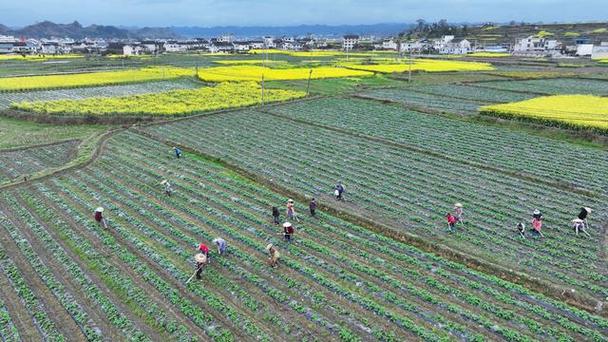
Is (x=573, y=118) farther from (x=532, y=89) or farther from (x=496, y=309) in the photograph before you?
(x=496, y=309)

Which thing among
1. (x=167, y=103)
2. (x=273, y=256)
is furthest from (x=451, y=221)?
(x=167, y=103)

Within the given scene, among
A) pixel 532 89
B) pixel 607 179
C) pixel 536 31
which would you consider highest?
pixel 536 31

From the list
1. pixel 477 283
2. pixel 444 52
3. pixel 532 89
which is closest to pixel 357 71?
pixel 532 89

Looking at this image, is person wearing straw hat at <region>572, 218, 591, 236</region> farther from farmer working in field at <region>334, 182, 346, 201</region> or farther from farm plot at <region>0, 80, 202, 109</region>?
farm plot at <region>0, 80, 202, 109</region>

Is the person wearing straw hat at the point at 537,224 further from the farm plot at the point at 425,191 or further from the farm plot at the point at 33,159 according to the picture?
the farm plot at the point at 33,159

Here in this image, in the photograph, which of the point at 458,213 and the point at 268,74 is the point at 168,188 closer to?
the point at 458,213

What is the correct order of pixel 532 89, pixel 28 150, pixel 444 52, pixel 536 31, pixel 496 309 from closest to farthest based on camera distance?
pixel 496 309 → pixel 28 150 → pixel 532 89 → pixel 444 52 → pixel 536 31

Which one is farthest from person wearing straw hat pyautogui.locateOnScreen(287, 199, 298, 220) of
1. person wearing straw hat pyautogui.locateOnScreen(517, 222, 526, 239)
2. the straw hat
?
person wearing straw hat pyautogui.locateOnScreen(517, 222, 526, 239)

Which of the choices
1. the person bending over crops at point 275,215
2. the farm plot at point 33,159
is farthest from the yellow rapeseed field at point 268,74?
the person bending over crops at point 275,215
